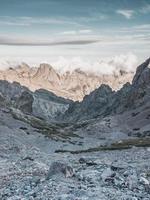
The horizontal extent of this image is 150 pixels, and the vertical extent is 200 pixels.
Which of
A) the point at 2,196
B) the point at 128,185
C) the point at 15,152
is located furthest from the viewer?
the point at 15,152

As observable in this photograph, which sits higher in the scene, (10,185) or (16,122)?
(16,122)

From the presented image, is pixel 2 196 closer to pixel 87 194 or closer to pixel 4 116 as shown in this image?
pixel 87 194

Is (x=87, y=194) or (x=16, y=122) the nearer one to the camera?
(x=87, y=194)

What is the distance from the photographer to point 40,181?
34.6 metres

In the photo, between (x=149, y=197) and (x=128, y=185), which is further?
(x=128, y=185)

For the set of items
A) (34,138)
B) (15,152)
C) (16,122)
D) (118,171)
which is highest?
(16,122)

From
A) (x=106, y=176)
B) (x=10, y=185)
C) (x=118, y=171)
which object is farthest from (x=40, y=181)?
(x=118, y=171)

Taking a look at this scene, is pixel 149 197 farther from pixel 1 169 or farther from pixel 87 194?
pixel 1 169

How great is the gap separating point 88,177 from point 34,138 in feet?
351

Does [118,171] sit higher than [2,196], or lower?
higher

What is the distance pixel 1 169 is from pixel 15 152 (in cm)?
2954

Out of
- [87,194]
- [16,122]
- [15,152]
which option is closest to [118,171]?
[87,194]

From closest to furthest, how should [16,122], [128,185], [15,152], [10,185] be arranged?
[128,185]
[10,185]
[15,152]
[16,122]

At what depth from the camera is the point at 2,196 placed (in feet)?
98.1
